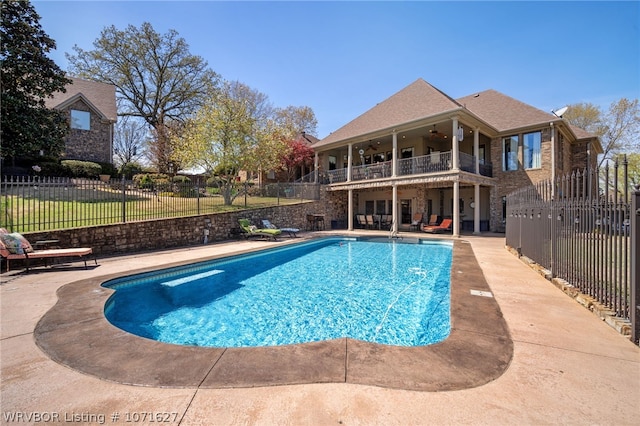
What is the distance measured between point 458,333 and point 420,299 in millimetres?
2829

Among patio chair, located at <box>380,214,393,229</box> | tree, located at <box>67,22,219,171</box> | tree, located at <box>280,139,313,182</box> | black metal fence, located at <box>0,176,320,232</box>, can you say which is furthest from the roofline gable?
patio chair, located at <box>380,214,393,229</box>

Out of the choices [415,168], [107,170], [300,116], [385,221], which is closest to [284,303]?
[415,168]

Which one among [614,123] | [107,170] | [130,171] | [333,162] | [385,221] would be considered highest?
[614,123]

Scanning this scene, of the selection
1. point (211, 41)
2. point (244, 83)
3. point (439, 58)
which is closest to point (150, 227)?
point (211, 41)

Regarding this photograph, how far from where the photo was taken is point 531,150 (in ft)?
53.6

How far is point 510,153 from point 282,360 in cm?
1965

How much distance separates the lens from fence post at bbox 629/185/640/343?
3.08 metres

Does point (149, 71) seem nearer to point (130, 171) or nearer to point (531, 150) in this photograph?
point (130, 171)

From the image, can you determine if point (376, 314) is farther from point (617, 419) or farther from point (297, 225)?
point (297, 225)

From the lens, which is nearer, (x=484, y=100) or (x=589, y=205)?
(x=589, y=205)

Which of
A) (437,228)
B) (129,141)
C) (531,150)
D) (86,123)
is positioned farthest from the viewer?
(129,141)

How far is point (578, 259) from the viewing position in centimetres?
490

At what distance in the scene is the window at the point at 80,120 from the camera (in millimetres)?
20812

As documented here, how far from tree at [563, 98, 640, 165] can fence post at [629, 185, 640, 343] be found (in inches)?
1323
